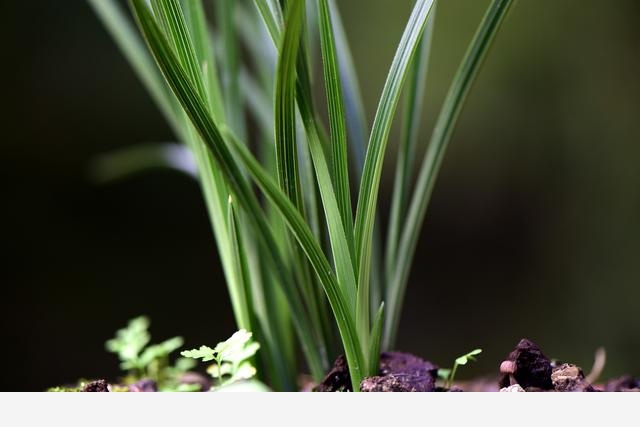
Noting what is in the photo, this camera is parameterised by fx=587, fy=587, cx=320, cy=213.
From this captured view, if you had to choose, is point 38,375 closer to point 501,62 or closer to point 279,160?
point 279,160

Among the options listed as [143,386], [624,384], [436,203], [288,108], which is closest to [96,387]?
[143,386]

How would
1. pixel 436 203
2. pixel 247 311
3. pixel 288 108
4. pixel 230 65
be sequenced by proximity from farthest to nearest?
pixel 436 203
pixel 230 65
pixel 247 311
pixel 288 108

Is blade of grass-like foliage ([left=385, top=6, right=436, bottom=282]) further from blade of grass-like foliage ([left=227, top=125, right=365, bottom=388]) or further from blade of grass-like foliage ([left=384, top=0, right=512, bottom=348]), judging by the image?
blade of grass-like foliage ([left=227, top=125, right=365, bottom=388])

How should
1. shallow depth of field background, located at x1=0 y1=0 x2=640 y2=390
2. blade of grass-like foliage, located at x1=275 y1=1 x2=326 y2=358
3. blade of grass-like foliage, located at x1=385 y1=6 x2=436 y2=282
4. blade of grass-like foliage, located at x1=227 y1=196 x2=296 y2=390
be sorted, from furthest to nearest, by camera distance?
shallow depth of field background, located at x1=0 y1=0 x2=640 y2=390 → blade of grass-like foliage, located at x1=385 y1=6 x2=436 y2=282 → blade of grass-like foliage, located at x1=227 y1=196 x2=296 y2=390 → blade of grass-like foliage, located at x1=275 y1=1 x2=326 y2=358

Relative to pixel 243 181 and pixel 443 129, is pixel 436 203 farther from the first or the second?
pixel 243 181

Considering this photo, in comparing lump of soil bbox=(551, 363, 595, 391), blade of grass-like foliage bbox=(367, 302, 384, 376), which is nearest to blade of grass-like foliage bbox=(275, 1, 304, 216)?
Answer: blade of grass-like foliage bbox=(367, 302, 384, 376)

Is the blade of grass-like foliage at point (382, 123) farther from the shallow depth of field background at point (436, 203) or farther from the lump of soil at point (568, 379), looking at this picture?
the shallow depth of field background at point (436, 203)
